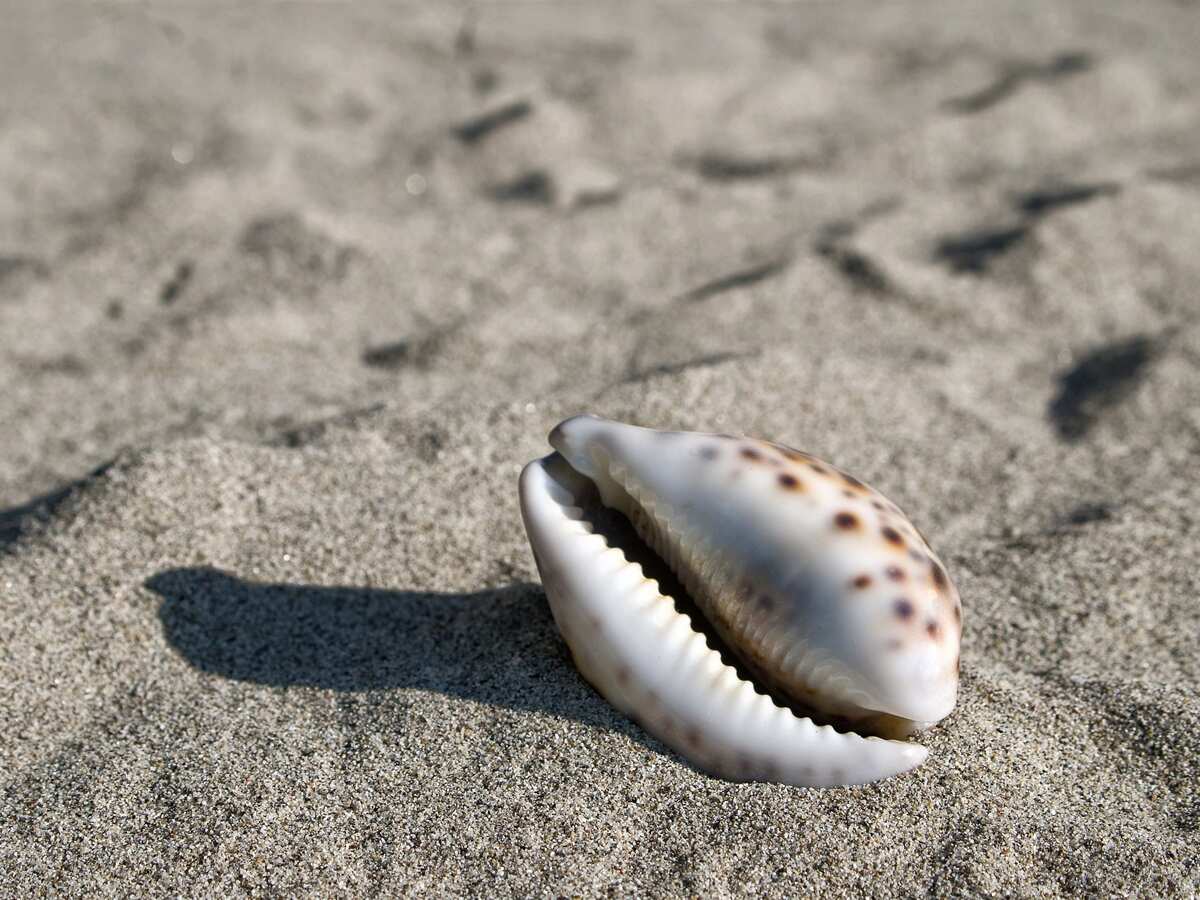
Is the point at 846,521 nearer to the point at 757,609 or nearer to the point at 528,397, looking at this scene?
the point at 757,609

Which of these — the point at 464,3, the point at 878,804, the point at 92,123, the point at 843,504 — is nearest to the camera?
the point at 878,804

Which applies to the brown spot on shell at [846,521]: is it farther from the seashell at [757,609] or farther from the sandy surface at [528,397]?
the sandy surface at [528,397]

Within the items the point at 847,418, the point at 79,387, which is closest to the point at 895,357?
the point at 847,418

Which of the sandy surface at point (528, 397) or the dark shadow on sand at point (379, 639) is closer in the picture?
the sandy surface at point (528, 397)

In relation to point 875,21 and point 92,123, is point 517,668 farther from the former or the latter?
point 875,21

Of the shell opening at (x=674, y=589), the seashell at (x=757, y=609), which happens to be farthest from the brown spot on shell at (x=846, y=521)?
the shell opening at (x=674, y=589)

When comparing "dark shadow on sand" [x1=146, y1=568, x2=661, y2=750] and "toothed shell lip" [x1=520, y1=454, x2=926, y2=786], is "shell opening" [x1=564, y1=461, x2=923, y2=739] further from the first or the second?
"dark shadow on sand" [x1=146, y1=568, x2=661, y2=750]

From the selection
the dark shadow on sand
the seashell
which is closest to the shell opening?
the seashell
